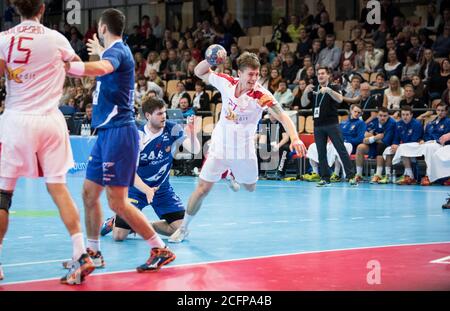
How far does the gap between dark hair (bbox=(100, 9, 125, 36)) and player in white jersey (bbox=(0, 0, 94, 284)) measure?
1.59ft

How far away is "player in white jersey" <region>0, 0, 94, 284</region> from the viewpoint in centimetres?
579

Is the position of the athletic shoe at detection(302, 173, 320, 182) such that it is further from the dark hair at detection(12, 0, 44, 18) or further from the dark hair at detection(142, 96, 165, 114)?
the dark hair at detection(12, 0, 44, 18)

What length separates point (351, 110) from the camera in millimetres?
16406

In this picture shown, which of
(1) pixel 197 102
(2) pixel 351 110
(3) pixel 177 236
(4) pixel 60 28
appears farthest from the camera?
(4) pixel 60 28

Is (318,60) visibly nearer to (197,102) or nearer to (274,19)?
(197,102)

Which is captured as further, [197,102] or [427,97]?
[197,102]

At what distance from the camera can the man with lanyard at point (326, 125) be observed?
15.1 m

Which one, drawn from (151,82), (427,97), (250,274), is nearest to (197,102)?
(151,82)

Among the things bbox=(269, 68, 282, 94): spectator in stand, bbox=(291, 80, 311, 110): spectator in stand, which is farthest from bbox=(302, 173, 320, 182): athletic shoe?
→ bbox=(269, 68, 282, 94): spectator in stand

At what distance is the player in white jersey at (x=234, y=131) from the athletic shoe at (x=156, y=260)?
164 centimetres

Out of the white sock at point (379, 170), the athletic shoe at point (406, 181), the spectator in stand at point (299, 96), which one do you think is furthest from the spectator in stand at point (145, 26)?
the athletic shoe at point (406, 181)

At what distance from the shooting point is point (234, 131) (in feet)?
27.9

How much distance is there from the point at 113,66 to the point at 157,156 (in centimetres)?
268

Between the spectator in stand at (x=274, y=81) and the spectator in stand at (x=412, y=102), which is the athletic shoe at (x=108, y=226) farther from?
the spectator in stand at (x=274, y=81)
